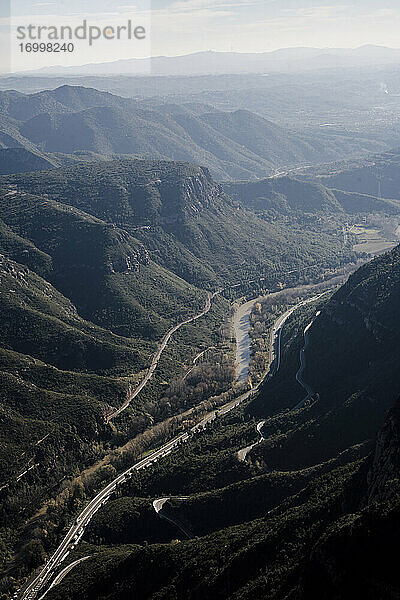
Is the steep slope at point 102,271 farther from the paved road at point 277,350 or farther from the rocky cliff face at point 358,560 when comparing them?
the rocky cliff face at point 358,560

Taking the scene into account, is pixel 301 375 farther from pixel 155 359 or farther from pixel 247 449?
pixel 155 359

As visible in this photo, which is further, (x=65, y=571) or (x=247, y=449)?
(x=247, y=449)

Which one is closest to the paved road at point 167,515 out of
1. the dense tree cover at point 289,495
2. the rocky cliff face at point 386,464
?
the dense tree cover at point 289,495

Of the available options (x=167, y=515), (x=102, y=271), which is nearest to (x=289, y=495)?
(x=167, y=515)

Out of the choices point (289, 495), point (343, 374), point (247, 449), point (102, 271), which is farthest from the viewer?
point (102, 271)

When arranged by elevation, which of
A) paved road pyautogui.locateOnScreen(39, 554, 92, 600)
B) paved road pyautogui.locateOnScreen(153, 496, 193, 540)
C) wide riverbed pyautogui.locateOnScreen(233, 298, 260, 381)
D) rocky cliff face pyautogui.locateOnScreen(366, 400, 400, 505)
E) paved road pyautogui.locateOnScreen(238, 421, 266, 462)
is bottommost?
paved road pyautogui.locateOnScreen(39, 554, 92, 600)

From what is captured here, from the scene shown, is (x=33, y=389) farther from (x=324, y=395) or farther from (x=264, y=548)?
(x=264, y=548)

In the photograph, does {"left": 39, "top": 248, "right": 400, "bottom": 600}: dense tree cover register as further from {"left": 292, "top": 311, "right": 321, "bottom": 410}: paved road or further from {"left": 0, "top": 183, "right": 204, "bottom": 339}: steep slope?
{"left": 0, "top": 183, "right": 204, "bottom": 339}: steep slope

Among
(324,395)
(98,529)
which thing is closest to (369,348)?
(324,395)

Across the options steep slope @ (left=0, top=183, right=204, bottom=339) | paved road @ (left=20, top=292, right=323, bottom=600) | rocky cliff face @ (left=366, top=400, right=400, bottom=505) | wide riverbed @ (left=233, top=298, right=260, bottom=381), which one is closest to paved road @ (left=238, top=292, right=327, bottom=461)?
paved road @ (left=20, top=292, right=323, bottom=600)
